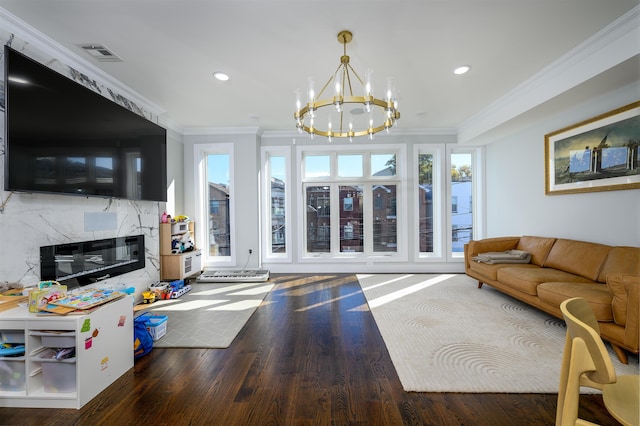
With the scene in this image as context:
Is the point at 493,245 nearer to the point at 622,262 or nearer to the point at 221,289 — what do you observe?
the point at 622,262

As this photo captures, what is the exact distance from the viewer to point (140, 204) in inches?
145

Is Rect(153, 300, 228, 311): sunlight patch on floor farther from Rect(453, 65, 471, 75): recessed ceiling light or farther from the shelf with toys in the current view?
Rect(453, 65, 471, 75): recessed ceiling light

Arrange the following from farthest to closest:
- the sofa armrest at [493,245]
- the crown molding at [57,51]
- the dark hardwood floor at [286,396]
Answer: the sofa armrest at [493,245] → the crown molding at [57,51] → the dark hardwood floor at [286,396]

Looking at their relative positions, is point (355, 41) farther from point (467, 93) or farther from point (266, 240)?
point (266, 240)

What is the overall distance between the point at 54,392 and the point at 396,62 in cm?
396

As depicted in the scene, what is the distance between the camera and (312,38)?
2387mm

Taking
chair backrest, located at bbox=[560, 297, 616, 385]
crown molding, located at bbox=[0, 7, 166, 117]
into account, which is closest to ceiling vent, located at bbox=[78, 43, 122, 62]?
crown molding, located at bbox=[0, 7, 166, 117]

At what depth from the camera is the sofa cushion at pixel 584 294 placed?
213 cm

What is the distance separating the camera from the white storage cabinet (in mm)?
1692

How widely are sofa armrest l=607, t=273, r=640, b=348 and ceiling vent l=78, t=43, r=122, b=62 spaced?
492cm

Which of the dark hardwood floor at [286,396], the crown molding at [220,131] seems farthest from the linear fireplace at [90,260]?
the crown molding at [220,131]

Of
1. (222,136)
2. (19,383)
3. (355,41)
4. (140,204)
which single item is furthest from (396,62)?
(19,383)

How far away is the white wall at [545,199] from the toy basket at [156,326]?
4.90 metres

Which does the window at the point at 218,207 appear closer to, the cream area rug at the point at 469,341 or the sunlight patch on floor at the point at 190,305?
the sunlight patch on floor at the point at 190,305
